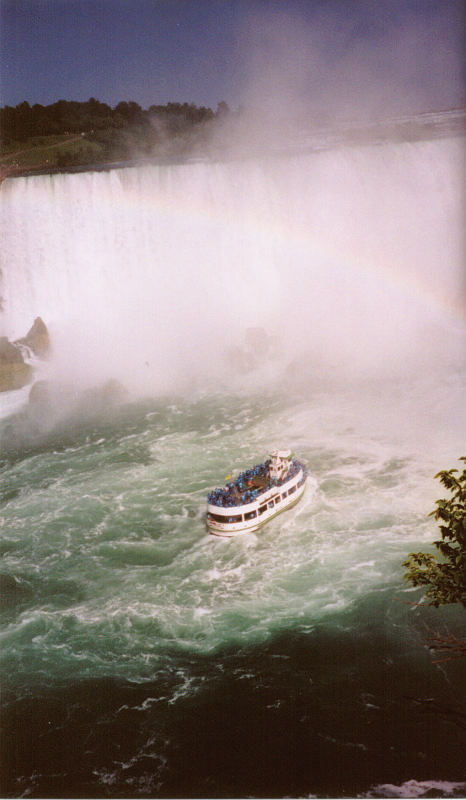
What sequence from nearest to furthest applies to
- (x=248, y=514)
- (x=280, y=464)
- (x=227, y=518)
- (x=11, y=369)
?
(x=227, y=518) < (x=248, y=514) < (x=280, y=464) < (x=11, y=369)

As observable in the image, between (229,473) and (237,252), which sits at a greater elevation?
(237,252)

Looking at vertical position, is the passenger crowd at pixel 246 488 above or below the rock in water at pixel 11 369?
below

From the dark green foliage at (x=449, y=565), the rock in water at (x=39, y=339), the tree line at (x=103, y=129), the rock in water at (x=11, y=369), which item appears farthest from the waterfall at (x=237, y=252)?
the dark green foliage at (x=449, y=565)

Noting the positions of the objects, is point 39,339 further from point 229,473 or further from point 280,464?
point 280,464

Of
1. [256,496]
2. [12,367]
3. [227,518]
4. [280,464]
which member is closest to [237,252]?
[12,367]

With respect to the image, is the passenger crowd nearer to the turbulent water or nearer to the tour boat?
the tour boat

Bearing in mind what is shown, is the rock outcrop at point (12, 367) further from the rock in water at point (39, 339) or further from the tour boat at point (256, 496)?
the tour boat at point (256, 496)

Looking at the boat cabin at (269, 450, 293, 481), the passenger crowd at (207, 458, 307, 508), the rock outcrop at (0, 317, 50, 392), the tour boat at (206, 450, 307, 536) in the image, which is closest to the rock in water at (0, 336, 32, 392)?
the rock outcrop at (0, 317, 50, 392)
